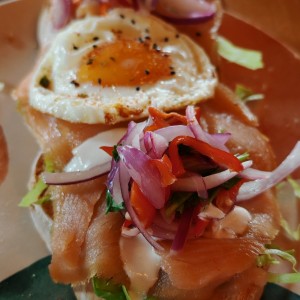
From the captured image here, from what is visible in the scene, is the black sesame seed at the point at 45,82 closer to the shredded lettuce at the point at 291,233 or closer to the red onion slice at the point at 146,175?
the red onion slice at the point at 146,175

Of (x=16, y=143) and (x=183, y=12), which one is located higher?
(x=183, y=12)

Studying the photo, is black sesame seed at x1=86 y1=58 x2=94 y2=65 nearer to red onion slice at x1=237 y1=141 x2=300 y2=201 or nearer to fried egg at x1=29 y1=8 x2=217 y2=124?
fried egg at x1=29 y1=8 x2=217 y2=124

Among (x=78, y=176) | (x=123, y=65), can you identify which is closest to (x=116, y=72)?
(x=123, y=65)

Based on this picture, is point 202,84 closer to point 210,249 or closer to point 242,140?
point 242,140

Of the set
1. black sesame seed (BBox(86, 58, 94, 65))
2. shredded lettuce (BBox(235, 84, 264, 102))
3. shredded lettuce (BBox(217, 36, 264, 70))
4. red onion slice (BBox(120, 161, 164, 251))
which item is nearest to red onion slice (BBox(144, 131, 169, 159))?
red onion slice (BBox(120, 161, 164, 251))

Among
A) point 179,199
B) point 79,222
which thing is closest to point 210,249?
point 179,199

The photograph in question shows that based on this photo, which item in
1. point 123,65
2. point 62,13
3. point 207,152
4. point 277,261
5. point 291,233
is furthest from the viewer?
point 62,13

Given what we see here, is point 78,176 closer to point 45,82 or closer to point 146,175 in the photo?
point 146,175
